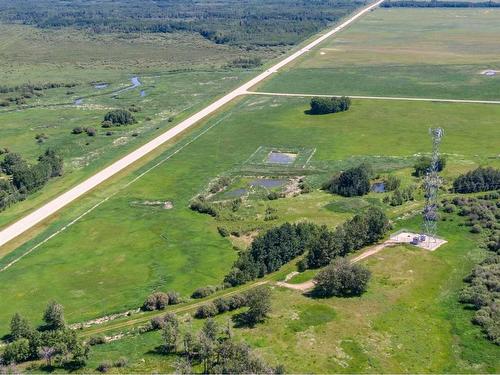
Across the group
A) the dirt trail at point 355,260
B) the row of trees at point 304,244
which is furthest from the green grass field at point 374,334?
the row of trees at point 304,244

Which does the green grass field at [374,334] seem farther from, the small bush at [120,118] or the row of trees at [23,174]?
the small bush at [120,118]

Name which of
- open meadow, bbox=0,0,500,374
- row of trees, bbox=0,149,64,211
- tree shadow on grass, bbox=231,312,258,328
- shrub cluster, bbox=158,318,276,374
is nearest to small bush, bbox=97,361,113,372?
open meadow, bbox=0,0,500,374

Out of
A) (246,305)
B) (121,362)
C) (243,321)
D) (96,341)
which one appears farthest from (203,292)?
(121,362)

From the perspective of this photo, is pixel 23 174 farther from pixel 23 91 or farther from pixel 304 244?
pixel 23 91

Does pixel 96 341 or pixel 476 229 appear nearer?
pixel 96 341

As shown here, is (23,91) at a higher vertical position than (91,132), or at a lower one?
higher
